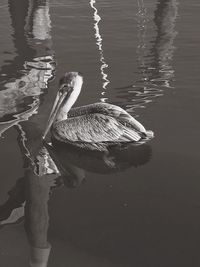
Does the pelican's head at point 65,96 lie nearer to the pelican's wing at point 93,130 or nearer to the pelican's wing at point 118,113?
the pelican's wing at point 93,130

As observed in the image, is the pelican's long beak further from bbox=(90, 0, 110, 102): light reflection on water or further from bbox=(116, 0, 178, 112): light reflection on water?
bbox=(116, 0, 178, 112): light reflection on water

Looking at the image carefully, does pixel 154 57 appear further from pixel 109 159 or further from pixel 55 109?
pixel 109 159

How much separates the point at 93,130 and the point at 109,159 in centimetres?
37

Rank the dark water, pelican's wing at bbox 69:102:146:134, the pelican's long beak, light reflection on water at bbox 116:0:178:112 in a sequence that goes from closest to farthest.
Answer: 1. the dark water
2. pelican's wing at bbox 69:102:146:134
3. the pelican's long beak
4. light reflection on water at bbox 116:0:178:112

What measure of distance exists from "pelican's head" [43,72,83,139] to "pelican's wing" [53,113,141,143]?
16 cm

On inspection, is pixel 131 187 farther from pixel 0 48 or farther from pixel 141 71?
pixel 0 48

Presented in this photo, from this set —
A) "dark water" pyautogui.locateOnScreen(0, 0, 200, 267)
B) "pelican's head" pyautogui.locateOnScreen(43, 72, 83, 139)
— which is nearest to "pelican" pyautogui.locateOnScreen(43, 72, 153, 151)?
"pelican's head" pyautogui.locateOnScreen(43, 72, 83, 139)

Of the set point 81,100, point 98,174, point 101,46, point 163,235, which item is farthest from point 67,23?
point 163,235

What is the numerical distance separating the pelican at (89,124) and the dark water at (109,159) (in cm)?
18

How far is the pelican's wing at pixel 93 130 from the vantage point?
19.9ft

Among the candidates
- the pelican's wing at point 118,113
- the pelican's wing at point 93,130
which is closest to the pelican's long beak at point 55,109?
the pelican's wing at point 93,130

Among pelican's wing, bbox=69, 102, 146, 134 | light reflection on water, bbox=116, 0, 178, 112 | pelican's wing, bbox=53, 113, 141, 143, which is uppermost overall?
pelican's wing, bbox=69, 102, 146, 134

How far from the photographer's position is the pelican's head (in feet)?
21.6

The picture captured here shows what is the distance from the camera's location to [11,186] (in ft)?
18.4
